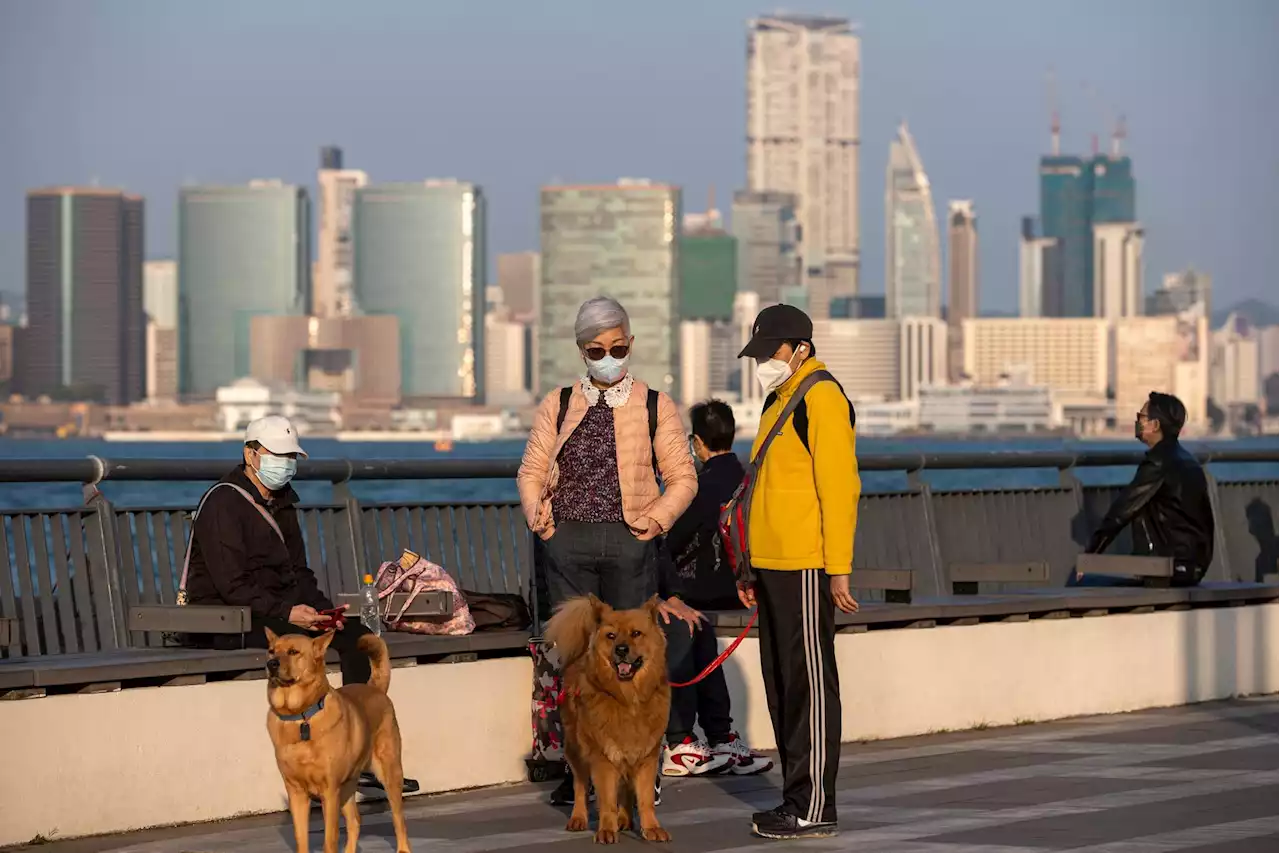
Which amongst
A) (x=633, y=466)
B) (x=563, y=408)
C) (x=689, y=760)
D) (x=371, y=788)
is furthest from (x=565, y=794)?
(x=563, y=408)

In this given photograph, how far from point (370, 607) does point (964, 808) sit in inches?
105

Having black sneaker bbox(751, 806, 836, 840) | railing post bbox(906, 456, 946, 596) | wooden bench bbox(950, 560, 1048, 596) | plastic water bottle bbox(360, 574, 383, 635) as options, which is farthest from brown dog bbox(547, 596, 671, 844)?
railing post bbox(906, 456, 946, 596)

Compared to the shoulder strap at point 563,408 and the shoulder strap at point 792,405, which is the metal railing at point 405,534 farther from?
the shoulder strap at point 792,405

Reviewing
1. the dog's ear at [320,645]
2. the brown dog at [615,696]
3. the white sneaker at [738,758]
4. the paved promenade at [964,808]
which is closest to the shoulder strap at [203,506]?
the paved promenade at [964,808]

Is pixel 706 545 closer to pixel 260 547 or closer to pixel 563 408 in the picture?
pixel 563 408

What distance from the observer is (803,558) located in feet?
29.6

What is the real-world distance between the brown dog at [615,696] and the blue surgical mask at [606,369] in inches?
38.8

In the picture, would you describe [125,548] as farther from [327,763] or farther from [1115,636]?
[1115,636]

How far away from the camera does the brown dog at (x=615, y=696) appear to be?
8805 millimetres

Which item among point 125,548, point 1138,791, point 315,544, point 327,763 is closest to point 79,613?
point 125,548

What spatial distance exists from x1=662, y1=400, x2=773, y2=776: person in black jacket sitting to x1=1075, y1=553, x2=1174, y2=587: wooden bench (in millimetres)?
3319

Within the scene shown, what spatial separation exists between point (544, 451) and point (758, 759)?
2399 millimetres

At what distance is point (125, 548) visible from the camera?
10.4m

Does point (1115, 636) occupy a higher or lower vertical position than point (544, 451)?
lower
